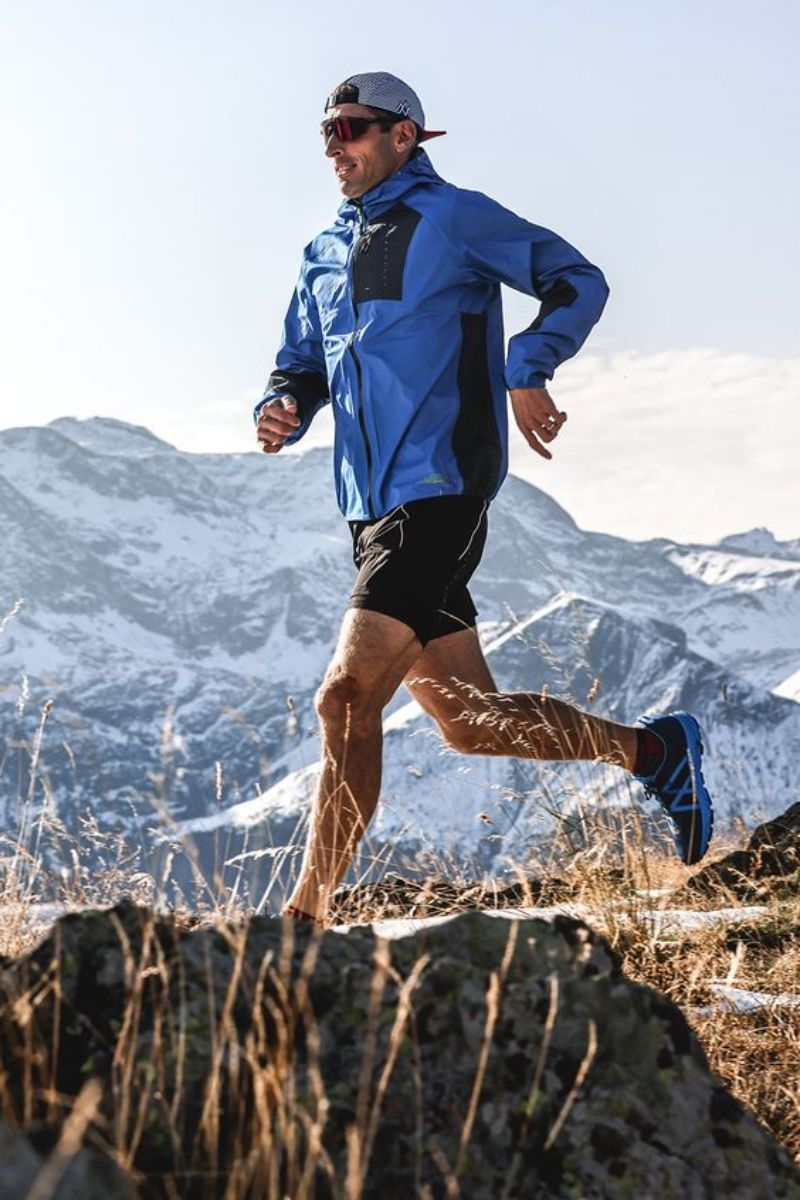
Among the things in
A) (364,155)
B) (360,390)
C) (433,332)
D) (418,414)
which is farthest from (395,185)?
(418,414)

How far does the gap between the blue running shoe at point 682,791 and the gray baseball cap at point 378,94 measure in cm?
252

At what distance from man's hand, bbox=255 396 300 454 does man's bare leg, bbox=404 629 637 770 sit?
3.36 ft

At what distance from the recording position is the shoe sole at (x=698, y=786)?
5352 mm

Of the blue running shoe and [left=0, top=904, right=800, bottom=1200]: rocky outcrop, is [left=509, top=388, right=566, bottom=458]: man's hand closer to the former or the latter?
the blue running shoe

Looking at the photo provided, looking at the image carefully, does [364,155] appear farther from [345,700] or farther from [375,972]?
[375,972]

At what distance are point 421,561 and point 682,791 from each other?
1.50m

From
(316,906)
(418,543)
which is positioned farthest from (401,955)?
(418,543)

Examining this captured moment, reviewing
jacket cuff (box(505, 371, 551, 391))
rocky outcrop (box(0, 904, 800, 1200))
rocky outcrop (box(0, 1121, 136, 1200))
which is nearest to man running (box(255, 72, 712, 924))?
jacket cuff (box(505, 371, 551, 391))

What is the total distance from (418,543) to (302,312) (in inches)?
51.1

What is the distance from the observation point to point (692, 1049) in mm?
2143

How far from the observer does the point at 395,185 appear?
506cm

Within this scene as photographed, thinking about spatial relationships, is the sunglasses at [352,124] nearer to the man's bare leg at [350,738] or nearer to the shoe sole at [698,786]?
the man's bare leg at [350,738]

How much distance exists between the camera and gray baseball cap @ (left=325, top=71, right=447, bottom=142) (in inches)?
201

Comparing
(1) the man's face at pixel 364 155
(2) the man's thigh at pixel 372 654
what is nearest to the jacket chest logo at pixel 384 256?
(1) the man's face at pixel 364 155
